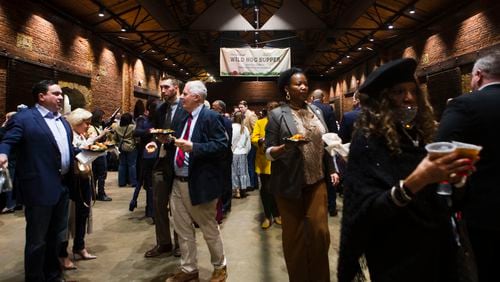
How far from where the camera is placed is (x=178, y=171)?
10.5 feet

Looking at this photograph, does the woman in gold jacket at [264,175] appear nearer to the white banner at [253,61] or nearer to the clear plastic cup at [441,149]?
the clear plastic cup at [441,149]

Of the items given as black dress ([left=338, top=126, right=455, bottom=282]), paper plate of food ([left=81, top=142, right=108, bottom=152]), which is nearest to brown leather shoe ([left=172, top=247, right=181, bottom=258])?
paper plate of food ([left=81, top=142, right=108, bottom=152])

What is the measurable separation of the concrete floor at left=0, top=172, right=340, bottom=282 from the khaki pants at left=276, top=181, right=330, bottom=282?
80 centimetres

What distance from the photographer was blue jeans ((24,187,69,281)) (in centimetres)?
282

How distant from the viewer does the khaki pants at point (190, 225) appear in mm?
3176

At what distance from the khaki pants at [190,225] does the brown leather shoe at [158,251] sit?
913mm

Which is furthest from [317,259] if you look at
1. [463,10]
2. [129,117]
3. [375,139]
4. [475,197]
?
[463,10]

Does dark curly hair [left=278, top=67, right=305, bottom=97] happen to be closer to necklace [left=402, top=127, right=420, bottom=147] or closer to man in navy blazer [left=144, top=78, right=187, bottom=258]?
man in navy blazer [left=144, top=78, right=187, bottom=258]

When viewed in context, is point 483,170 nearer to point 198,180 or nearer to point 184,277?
point 198,180

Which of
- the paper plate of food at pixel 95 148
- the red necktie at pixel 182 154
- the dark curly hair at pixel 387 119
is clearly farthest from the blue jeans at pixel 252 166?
the dark curly hair at pixel 387 119

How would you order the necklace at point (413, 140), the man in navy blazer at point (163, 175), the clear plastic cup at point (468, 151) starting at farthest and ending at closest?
the man in navy blazer at point (163, 175), the necklace at point (413, 140), the clear plastic cup at point (468, 151)

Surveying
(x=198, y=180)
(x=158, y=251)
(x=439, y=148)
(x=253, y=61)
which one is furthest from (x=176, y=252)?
(x=253, y=61)

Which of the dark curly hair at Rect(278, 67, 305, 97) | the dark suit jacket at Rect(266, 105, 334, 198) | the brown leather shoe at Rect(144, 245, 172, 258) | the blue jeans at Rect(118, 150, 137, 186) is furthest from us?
the blue jeans at Rect(118, 150, 137, 186)

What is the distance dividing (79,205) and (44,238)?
895mm
